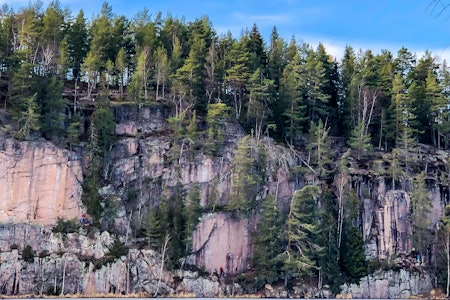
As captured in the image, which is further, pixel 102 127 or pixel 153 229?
pixel 102 127

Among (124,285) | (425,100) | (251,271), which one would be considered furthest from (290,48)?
(124,285)

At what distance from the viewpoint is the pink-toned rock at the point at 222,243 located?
5097 centimetres

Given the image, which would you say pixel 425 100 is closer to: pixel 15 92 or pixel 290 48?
Answer: pixel 290 48

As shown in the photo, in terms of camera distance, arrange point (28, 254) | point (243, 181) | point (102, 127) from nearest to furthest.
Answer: point (28, 254) < point (243, 181) < point (102, 127)

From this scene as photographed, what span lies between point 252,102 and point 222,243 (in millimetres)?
14859

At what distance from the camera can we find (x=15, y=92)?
52688 mm

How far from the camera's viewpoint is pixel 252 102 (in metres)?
59.7

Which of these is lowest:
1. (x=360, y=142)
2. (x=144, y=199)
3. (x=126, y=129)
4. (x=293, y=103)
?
(x=144, y=199)

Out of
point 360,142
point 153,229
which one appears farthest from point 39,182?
point 360,142

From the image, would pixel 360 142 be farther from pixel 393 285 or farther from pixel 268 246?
pixel 268 246

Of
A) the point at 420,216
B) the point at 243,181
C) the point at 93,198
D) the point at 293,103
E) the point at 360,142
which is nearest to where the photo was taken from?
the point at 93,198

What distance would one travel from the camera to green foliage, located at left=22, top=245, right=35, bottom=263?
152ft

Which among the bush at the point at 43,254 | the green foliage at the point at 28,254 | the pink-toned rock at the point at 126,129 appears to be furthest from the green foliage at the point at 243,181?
the green foliage at the point at 28,254

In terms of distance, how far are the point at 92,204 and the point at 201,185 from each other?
960 cm
